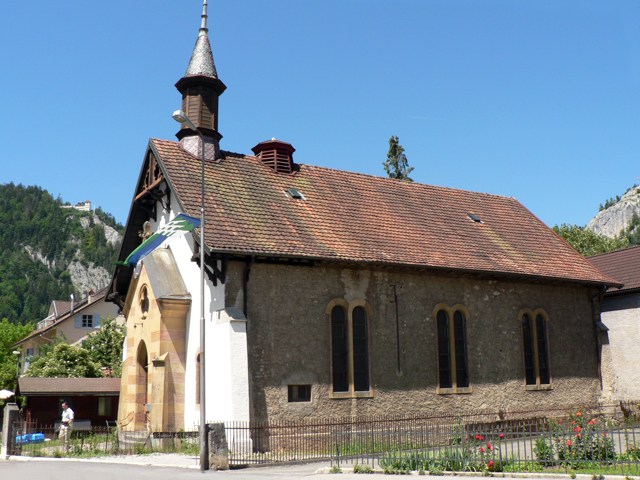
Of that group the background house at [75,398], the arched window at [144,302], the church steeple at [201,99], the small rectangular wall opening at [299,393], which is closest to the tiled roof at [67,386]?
the background house at [75,398]

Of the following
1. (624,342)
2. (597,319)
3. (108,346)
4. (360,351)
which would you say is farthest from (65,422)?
(624,342)

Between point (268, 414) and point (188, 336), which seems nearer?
point (268, 414)

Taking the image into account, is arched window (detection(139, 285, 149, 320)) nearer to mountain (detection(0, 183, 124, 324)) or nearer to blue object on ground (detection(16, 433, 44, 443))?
blue object on ground (detection(16, 433, 44, 443))

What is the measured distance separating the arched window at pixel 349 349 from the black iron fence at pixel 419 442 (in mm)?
1164

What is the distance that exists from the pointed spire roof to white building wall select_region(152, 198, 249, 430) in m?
7.41

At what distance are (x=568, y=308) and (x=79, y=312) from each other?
45723 mm

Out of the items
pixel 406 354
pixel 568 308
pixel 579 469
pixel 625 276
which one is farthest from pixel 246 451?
pixel 625 276

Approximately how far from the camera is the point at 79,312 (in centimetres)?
6194

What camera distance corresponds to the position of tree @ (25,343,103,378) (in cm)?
3778

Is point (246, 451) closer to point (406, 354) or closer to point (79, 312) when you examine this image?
point (406, 354)

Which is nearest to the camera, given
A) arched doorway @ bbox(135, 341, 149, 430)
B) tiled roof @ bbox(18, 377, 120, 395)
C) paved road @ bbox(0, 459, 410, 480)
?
paved road @ bbox(0, 459, 410, 480)

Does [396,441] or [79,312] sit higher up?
[79,312]

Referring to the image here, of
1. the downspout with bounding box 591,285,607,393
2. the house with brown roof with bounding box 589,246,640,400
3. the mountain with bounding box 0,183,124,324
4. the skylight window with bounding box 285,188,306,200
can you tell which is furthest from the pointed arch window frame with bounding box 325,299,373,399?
the mountain with bounding box 0,183,124,324

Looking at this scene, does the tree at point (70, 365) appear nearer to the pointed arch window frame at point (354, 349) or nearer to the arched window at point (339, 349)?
the arched window at point (339, 349)
